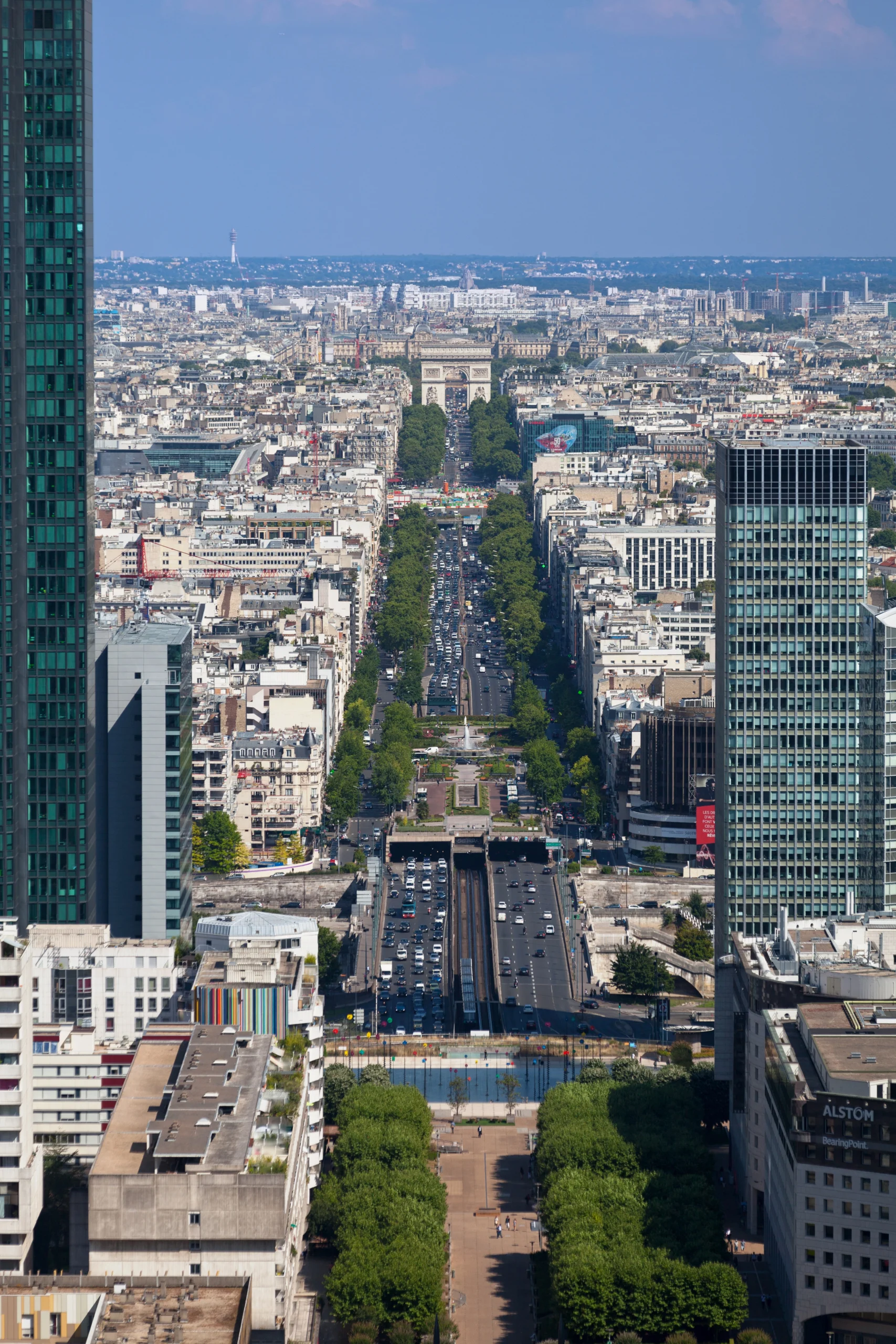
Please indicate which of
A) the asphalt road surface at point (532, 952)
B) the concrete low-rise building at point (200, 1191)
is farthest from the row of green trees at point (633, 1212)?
the asphalt road surface at point (532, 952)

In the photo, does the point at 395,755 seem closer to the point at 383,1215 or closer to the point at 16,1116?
the point at 383,1215

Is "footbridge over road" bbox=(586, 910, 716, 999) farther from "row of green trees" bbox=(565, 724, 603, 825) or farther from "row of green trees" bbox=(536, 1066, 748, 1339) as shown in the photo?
"row of green trees" bbox=(536, 1066, 748, 1339)

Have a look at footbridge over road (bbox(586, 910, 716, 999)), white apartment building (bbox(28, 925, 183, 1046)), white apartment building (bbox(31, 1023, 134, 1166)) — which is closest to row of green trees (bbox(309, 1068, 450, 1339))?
white apartment building (bbox(31, 1023, 134, 1166))

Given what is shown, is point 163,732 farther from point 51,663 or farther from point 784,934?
point 784,934

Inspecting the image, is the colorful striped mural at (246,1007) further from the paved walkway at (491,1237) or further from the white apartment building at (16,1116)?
the white apartment building at (16,1116)

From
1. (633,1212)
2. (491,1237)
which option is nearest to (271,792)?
(491,1237)

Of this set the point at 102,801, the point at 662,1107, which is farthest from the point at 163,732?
the point at 662,1107
